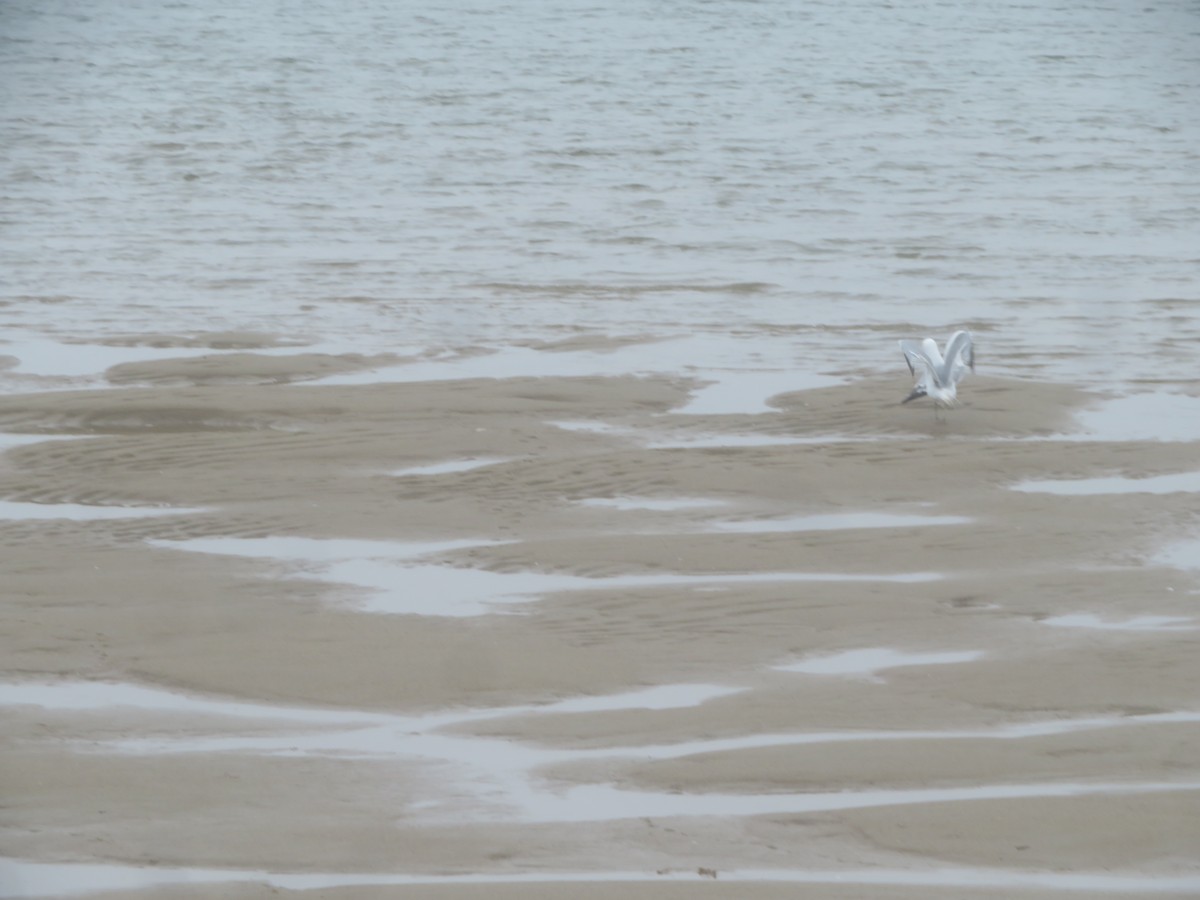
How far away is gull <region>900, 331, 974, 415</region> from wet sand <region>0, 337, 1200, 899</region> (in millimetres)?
157

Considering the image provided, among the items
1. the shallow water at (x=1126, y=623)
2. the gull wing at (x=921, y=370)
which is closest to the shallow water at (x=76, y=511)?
the gull wing at (x=921, y=370)

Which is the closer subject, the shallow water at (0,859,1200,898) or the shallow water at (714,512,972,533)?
the shallow water at (0,859,1200,898)

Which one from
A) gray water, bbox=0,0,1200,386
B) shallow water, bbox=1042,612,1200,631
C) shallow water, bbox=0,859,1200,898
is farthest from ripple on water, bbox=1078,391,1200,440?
shallow water, bbox=0,859,1200,898

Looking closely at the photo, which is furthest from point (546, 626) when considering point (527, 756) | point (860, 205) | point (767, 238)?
point (860, 205)

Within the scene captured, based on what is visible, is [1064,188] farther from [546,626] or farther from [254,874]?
[254,874]

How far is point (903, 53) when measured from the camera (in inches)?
755

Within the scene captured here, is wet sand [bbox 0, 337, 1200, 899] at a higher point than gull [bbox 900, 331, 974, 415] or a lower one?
lower

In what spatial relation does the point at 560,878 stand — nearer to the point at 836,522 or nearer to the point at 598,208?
the point at 836,522

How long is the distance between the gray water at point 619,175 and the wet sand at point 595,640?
1.59 m

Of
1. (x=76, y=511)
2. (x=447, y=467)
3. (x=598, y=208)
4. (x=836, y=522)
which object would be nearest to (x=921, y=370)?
(x=836, y=522)

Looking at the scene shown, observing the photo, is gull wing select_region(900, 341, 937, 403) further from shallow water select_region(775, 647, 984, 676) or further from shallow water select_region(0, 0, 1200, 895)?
shallow water select_region(775, 647, 984, 676)

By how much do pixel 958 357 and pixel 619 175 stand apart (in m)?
6.94

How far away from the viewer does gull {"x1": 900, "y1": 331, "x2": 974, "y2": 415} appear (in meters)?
6.97

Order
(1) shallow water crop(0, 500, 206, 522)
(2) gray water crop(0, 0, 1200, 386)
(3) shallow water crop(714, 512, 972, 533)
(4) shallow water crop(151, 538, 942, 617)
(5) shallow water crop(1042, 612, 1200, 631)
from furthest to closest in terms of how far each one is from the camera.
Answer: (2) gray water crop(0, 0, 1200, 386) < (1) shallow water crop(0, 500, 206, 522) < (3) shallow water crop(714, 512, 972, 533) < (4) shallow water crop(151, 538, 942, 617) < (5) shallow water crop(1042, 612, 1200, 631)
